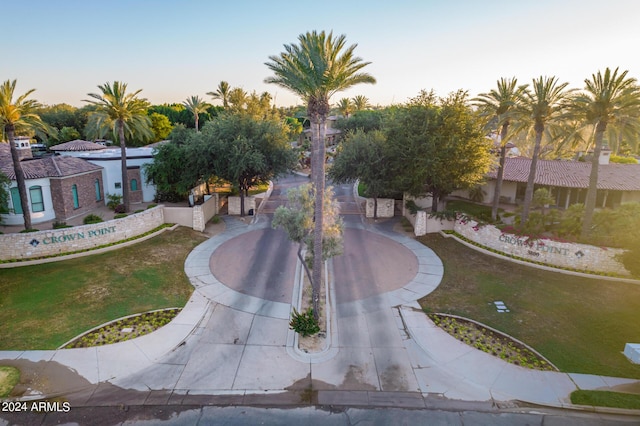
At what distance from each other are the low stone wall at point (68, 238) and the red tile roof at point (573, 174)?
30.5 meters

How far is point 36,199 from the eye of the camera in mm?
26547

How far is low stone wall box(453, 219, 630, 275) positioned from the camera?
66.5 feet

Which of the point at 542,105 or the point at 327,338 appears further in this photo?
the point at 542,105

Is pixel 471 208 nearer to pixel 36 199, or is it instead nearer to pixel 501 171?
pixel 501 171

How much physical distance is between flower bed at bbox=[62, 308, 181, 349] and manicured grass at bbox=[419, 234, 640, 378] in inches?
476

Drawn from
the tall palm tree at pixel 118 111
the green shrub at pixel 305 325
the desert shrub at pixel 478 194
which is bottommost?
the green shrub at pixel 305 325

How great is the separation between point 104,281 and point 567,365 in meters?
21.3

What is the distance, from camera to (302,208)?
17188 millimetres

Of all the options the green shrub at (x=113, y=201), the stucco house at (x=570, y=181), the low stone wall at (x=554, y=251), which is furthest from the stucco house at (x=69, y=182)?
the stucco house at (x=570, y=181)

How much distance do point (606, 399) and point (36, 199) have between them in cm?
3433

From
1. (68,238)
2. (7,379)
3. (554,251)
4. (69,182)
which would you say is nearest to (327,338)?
(7,379)

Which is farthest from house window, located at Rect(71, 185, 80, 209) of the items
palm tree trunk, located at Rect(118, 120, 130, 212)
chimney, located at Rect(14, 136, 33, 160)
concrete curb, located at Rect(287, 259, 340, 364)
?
concrete curb, located at Rect(287, 259, 340, 364)

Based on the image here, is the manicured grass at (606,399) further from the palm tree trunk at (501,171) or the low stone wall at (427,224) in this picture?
the palm tree trunk at (501,171)

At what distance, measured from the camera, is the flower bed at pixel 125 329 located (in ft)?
46.1
